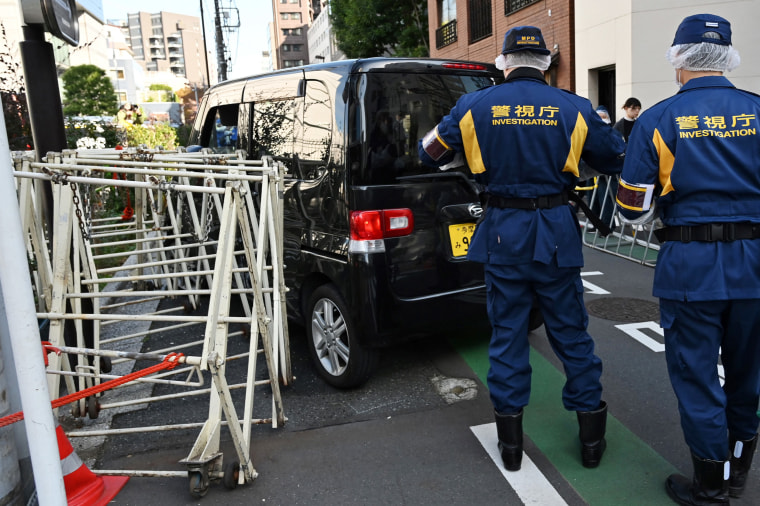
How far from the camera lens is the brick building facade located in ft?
51.3

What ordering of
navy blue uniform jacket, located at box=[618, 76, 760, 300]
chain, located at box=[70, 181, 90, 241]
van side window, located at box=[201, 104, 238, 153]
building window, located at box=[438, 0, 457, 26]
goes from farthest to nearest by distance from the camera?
building window, located at box=[438, 0, 457, 26] < van side window, located at box=[201, 104, 238, 153] < chain, located at box=[70, 181, 90, 241] < navy blue uniform jacket, located at box=[618, 76, 760, 300]

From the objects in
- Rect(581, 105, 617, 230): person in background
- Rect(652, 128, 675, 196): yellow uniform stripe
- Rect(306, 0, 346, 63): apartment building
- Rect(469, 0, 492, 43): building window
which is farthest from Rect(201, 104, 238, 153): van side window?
Rect(306, 0, 346, 63): apartment building

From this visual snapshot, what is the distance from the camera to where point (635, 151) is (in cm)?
277

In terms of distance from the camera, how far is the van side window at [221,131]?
226 inches

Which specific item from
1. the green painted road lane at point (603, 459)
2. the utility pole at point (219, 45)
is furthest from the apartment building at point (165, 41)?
the green painted road lane at point (603, 459)

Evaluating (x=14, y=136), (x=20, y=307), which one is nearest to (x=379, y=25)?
(x=14, y=136)

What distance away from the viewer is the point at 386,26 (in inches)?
1177

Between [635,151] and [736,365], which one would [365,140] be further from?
[736,365]

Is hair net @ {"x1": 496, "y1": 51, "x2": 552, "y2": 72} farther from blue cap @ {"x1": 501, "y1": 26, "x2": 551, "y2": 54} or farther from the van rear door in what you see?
the van rear door

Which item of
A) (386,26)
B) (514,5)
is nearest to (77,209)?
(514,5)

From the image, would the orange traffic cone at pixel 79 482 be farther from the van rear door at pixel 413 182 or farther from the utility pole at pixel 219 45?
the utility pole at pixel 219 45

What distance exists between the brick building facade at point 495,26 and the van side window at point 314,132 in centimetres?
1044

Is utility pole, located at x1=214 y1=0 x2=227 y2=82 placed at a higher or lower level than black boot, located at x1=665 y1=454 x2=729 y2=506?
higher

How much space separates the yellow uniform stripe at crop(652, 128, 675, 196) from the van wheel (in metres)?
2.03
